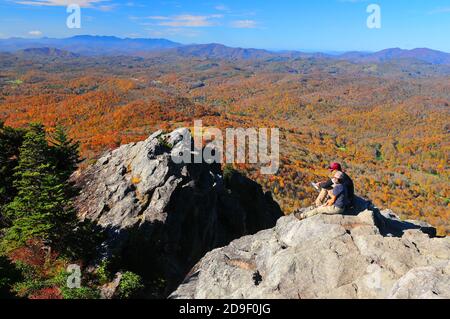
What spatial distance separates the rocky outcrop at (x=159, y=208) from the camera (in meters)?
23.4

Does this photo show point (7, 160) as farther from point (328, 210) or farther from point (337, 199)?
point (337, 199)

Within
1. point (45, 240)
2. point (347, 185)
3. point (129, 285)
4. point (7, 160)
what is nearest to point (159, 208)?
point (129, 285)

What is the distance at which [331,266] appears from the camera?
1402 centimetres

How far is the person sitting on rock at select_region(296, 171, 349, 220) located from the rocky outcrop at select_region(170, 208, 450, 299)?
398mm

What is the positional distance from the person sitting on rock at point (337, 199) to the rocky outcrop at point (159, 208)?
1104 centimetres

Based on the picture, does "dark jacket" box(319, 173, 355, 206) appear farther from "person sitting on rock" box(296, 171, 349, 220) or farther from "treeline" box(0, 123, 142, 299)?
"treeline" box(0, 123, 142, 299)

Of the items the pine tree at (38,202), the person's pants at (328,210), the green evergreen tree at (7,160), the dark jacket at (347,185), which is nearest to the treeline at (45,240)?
the pine tree at (38,202)

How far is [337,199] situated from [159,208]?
1378cm

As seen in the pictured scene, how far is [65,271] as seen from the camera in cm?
2016

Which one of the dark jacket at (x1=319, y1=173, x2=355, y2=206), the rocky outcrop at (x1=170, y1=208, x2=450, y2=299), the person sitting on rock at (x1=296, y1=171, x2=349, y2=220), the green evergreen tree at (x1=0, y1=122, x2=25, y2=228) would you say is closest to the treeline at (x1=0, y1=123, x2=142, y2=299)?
the green evergreen tree at (x1=0, y1=122, x2=25, y2=228)

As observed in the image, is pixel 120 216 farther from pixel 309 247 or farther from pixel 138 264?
pixel 309 247
